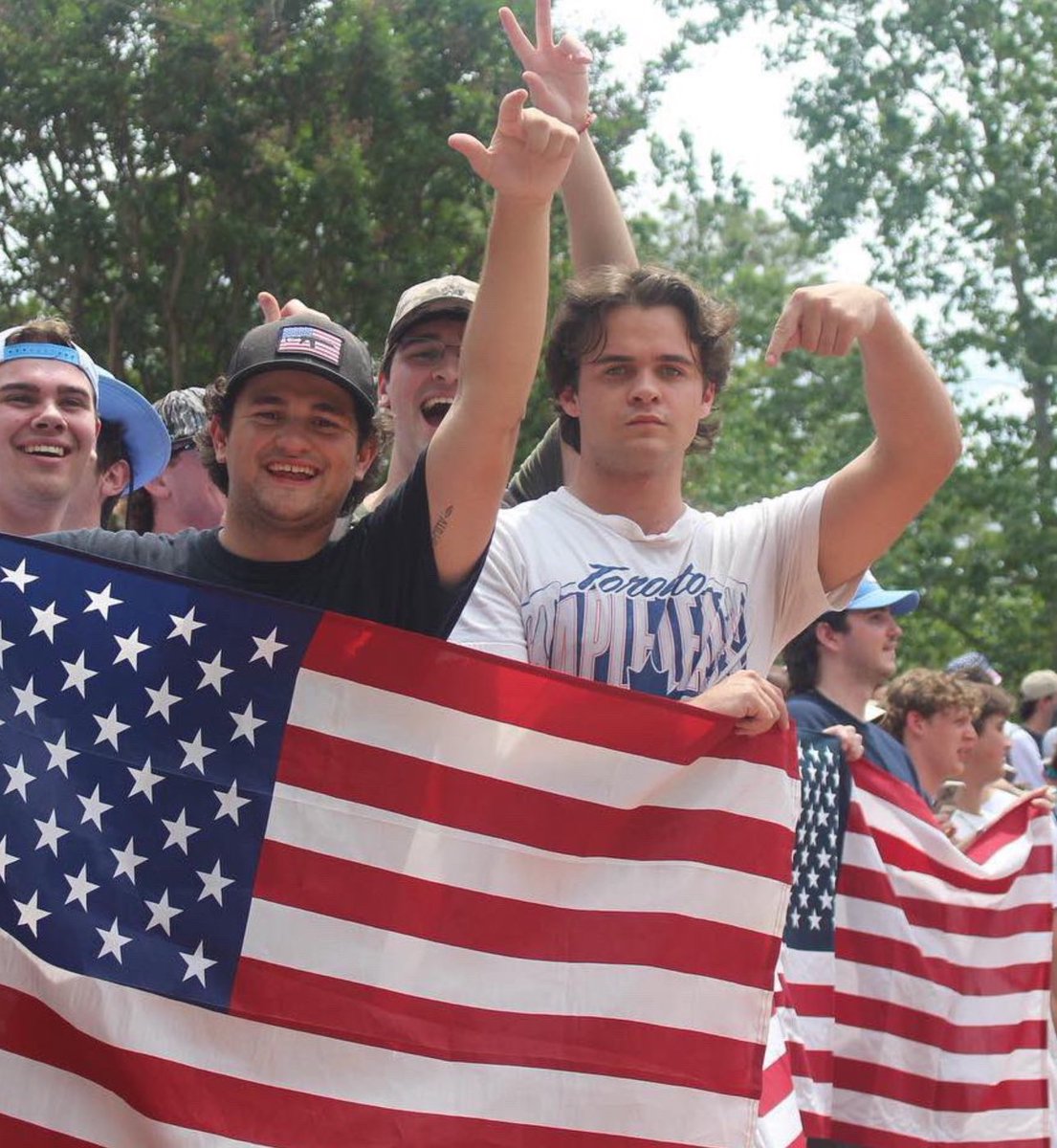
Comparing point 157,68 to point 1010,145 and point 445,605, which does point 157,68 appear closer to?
point 1010,145

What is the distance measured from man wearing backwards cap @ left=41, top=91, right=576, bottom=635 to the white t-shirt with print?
28 cm

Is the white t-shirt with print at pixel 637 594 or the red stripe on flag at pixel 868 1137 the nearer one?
the white t-shirt with print at pixel 637 594

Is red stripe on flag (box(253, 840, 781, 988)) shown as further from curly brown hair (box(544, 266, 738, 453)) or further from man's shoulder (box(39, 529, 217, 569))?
curly brown hair (box(544, 266, 738, 453))

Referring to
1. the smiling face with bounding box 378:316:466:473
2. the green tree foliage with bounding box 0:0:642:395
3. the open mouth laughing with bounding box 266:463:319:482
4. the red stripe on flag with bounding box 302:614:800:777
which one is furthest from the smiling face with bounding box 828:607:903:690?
the green tree foliage with bounding box 0:0:642:395

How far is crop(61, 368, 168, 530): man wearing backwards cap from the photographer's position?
506 cm

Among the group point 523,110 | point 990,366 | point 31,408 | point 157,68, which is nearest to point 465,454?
point 523,110

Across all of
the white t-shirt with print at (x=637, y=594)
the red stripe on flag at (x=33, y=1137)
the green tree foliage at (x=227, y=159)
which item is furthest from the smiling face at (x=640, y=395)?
the green tree foliage at (x=227, y=159)

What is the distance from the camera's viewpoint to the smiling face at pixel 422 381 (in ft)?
15.7

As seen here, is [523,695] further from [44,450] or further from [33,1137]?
[44,450]

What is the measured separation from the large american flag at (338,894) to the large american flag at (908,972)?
2.28m

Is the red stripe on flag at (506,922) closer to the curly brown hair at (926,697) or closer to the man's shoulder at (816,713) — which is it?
the man's shoulder at (816,713)

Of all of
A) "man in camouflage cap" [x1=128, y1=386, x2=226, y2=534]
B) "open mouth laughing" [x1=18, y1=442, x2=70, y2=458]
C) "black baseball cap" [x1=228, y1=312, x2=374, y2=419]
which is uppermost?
"man in camouflage cap" [x1=128, y1=386, x2=226, y2=534]

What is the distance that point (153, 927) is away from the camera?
336 cm

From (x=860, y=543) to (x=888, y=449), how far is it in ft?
0.69
